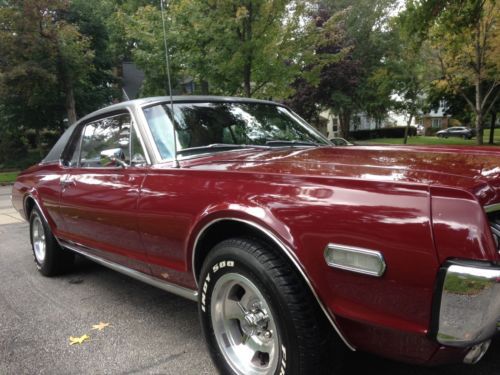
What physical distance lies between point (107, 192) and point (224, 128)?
991 millimetres

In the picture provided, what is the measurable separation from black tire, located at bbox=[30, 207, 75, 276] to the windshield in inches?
83.1

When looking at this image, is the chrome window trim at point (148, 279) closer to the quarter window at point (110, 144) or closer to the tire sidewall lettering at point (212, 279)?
the tire sidewall lettering at point (212, 279)

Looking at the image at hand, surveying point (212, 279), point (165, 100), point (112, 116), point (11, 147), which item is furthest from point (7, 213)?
point (11, 147)

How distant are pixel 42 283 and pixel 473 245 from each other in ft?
14.0

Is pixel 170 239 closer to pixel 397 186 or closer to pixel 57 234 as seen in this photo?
pixel 397 186

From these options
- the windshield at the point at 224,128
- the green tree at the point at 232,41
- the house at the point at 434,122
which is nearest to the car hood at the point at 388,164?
the windshield at the point at 224,128

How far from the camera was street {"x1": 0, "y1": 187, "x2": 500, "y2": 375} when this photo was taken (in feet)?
8.91

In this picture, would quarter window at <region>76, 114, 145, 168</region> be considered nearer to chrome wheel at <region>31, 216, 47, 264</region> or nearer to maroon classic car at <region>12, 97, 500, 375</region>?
maroon classic car at <region>12, 97, 500, 375</region>

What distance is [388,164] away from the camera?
231 centimetres

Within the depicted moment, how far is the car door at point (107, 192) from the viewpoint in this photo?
3072 mm

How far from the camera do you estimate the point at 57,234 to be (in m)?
4.38

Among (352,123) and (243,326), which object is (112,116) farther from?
(352,123)

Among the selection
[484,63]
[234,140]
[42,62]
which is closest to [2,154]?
[42,62]

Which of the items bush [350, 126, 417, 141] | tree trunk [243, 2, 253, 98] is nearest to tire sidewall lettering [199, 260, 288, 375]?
tree trunk [243, 2, 253, 98]
